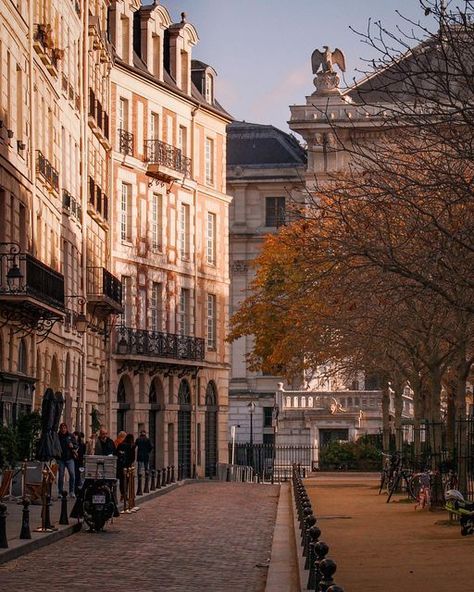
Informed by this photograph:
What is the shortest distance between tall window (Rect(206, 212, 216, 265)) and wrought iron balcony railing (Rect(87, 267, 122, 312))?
1626 cm

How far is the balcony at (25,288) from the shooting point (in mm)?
42931

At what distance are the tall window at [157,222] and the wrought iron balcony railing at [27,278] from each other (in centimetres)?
3002

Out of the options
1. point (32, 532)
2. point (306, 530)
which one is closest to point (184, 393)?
point (32, 532)

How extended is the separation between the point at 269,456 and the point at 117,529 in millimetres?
53793

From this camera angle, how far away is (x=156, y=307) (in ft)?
260

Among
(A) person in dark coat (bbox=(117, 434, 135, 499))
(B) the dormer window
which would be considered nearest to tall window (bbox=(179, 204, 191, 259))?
(B) the dormer window

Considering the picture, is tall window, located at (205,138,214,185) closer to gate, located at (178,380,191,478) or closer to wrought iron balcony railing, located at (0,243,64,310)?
gate, located at (178,380,191,478)

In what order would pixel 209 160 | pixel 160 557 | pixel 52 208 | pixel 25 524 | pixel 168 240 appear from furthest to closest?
pixel 209 160
pixel 168 240
pixel 52 208
pixel 25 524
pixel 160 557

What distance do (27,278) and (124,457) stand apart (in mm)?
5754

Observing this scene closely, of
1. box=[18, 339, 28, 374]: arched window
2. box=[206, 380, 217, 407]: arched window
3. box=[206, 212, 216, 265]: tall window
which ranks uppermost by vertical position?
box=[206, 212, 216, 265]: tall window

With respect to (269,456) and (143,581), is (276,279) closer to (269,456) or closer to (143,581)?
(269,456)

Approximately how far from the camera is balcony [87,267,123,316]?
64438 mm

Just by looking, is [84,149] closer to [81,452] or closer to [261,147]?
[81,452]

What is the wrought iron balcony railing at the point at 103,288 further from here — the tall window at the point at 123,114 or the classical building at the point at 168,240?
the tall window at the point at 123,114
